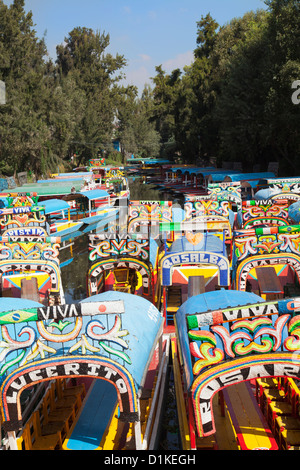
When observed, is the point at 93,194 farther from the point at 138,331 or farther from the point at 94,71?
the point at 94,71

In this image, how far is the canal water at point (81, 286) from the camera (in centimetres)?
1066

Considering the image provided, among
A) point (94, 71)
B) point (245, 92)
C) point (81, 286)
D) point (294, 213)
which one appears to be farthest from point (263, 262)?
point (94, 71)

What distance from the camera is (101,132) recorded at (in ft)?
294

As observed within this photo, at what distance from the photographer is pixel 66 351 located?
7.48 meters

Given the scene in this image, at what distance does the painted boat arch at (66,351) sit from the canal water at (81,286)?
3.66m

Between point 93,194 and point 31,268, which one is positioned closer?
point 31,268

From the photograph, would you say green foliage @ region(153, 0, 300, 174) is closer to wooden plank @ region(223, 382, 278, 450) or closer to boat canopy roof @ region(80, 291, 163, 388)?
boat canopy roof @ region(80, 291, 163, 388)

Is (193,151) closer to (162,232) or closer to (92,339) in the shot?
(162,232)

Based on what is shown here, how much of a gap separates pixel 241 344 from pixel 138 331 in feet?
10.8

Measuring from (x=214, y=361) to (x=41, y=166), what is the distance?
2285 inches

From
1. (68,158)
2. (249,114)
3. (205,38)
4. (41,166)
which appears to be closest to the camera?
(249,114)

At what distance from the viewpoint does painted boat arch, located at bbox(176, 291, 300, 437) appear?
21.8ft

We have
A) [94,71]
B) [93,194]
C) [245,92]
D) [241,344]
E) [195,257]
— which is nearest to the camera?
[241,344]

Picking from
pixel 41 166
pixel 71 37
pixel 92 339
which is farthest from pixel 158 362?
pixel 71 37
